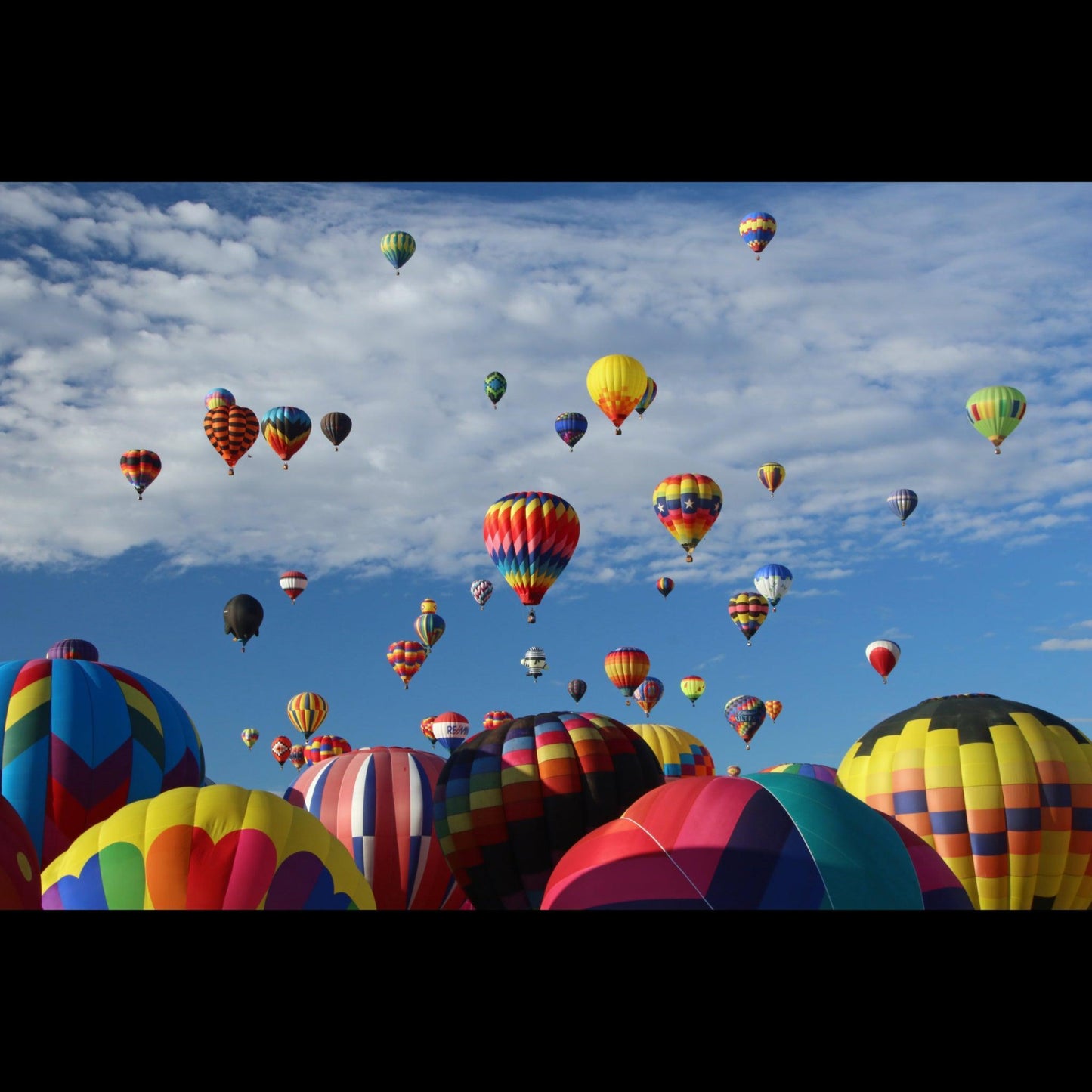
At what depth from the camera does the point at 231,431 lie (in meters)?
40.8

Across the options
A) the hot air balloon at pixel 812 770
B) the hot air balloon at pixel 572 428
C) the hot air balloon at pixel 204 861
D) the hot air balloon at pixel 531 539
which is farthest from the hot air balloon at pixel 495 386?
the hot air balloon at pixel 204 861

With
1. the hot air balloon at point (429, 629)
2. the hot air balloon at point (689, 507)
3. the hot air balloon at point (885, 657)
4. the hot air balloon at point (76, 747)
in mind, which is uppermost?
the hot air balloon at point (689, 507)

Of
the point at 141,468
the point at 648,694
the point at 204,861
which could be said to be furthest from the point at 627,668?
the point at 204,861

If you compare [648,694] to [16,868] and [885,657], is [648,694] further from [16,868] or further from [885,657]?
[16,868]

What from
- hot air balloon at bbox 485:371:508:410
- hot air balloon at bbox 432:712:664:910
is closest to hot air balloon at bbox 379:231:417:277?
hot air balloon at bbox 485:371:508:410

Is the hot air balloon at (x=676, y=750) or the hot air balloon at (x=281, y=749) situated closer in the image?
the hot air balloon at (x=676, y=750)

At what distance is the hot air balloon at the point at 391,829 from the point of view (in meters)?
18.7

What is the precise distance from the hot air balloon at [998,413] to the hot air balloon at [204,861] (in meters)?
35.1

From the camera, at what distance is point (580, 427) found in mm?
43656

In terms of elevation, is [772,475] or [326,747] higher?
[772,475]

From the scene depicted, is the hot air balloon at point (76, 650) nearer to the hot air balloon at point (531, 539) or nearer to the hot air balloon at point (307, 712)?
the hot air balloon at point (531, 539)

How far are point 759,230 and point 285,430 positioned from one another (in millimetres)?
19653
